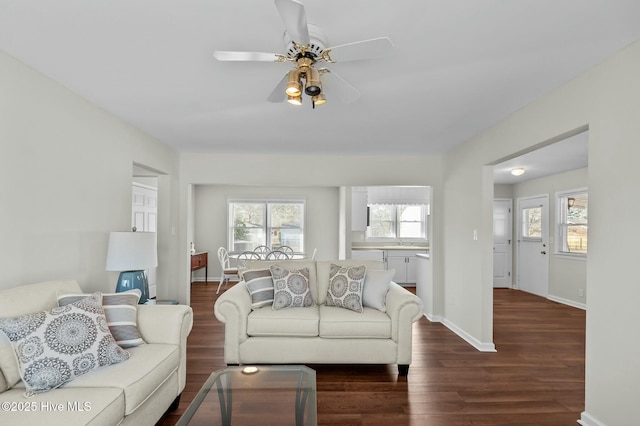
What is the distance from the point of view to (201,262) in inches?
290

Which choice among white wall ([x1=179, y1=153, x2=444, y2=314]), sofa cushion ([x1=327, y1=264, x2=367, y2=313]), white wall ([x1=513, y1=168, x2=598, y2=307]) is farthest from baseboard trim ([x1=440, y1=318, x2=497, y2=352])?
white wall ([x1=513, y1=168, x2=598, y2=307])

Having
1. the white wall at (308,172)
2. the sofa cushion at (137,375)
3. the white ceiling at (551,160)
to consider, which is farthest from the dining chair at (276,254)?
the sofa cushion at (137,375)

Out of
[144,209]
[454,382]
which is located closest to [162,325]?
A: [454,382]

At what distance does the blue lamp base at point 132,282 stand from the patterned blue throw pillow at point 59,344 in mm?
1008

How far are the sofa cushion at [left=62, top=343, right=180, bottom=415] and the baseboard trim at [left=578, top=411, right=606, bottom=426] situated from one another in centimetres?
273

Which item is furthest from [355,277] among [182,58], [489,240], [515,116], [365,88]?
[182,58]

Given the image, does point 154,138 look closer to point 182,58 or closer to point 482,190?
point 182,58

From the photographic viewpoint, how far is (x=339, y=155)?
4949 mm

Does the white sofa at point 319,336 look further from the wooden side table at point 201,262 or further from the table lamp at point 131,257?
the wooden side table at point 201,262

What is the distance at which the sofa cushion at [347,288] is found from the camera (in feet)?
10.9

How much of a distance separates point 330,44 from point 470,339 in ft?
11.5

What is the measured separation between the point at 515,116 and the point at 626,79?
1.10m

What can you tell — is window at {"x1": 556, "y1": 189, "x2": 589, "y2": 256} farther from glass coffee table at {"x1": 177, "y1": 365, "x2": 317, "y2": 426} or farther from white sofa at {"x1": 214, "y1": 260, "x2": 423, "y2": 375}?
glass coffee table at {"x1": 177, "y1": 365, "x2": 317, "y2": 426}

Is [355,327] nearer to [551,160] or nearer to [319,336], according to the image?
[319,336]
